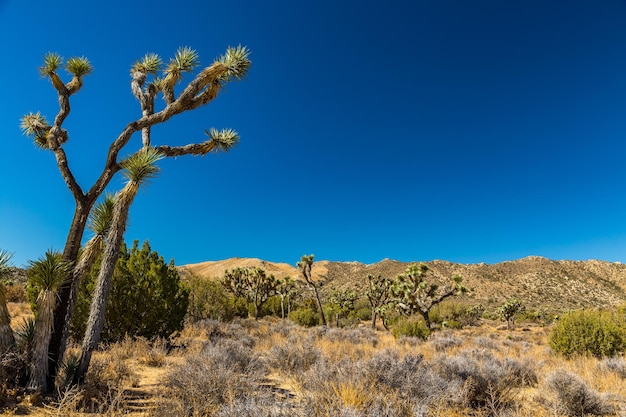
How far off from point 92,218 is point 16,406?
10.8 feet

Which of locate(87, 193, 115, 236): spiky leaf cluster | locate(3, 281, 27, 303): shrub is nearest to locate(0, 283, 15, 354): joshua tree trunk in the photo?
locate(87, 193, 115, 236): spiky leaf cluster

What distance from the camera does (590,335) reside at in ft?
34.9

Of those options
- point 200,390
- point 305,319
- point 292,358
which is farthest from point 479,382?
point 305,319

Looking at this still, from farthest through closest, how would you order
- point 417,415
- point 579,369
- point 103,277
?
1. point 579,369
2. point 103,277
3. point 417,415

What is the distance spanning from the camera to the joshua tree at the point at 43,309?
531 cm

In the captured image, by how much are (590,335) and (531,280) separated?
64299mm

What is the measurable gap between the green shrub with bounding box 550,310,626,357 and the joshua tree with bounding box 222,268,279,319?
26469 millimetres

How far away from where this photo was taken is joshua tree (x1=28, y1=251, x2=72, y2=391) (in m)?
5.31

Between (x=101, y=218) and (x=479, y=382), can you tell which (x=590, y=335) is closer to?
(x=479, y=382)

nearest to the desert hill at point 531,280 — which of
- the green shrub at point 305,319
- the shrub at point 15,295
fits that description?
the shrub at point 15,295

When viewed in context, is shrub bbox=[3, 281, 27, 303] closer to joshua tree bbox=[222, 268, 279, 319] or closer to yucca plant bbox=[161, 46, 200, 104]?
joshua tree bbox=[222, 268, 279, 319]

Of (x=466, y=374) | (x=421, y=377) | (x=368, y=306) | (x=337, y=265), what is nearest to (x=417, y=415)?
(x=421, y=377)

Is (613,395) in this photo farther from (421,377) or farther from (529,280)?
(529,280)

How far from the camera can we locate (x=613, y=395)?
5.63m
